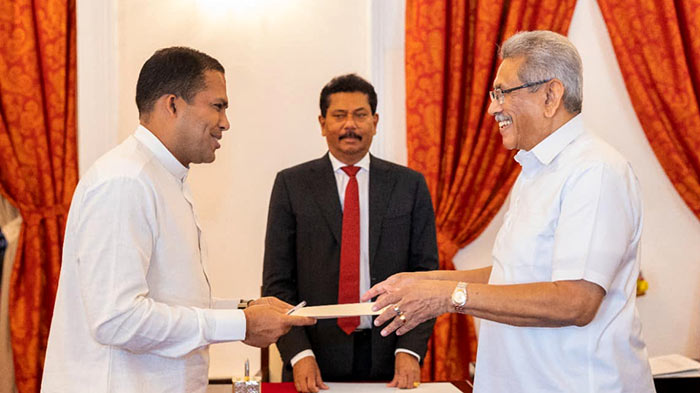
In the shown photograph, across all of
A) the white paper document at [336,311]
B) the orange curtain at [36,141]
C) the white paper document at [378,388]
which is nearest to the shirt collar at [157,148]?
the white paper document at [336,311]

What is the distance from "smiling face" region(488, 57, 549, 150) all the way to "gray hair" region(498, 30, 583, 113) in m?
0.03

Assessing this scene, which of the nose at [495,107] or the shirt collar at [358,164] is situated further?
the shirt collar at [358,164]

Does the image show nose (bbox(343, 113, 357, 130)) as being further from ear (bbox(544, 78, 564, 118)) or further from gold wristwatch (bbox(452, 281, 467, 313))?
gold wristwatch (bbox(452, 281, 467, 313))

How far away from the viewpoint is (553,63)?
215 centimetres

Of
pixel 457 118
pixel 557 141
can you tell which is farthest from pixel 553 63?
pixel 457 118

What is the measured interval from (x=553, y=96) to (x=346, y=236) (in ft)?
4.22

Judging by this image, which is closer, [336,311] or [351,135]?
[336,311]

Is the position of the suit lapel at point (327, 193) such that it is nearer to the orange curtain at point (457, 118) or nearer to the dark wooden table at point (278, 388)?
the dark wooden table at point (278, 388)

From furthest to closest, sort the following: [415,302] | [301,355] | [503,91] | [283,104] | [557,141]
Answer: [283,104], [301,355], [503,91], [557,141], [415,302]

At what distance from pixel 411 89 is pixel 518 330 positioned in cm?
241

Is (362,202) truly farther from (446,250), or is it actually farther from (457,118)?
(457,118)

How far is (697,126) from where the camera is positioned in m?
4.25

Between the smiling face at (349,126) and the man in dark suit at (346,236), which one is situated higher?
the smiling face at (349,126)

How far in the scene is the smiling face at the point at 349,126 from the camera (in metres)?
3.28
